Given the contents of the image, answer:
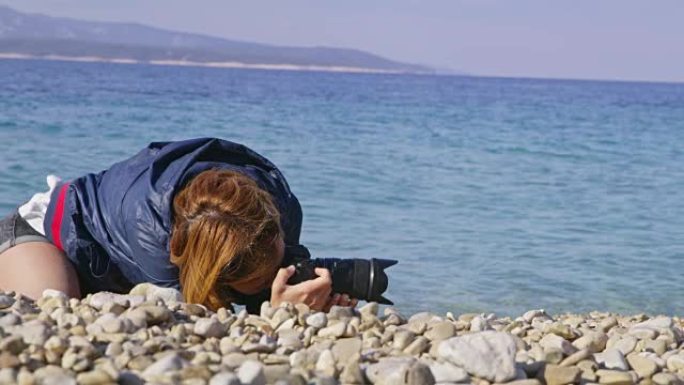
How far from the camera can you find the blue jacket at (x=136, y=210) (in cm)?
326

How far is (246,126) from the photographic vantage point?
1798cm

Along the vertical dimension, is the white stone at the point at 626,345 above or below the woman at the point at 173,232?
below

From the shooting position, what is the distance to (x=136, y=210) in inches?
129

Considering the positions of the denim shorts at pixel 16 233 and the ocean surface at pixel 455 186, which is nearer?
the denim shorts at pixel 16 233

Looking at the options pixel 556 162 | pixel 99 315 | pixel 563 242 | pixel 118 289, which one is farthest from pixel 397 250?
pixel 556 162

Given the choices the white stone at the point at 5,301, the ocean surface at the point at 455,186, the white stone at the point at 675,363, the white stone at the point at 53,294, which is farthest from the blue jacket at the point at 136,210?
the ocean surface at the point at 455,186

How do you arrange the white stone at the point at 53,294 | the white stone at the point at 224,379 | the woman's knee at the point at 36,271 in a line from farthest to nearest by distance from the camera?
1. the woman's knee at the point at 36,271
2. the white stone at the point at 53,294
3. the white stone at the point at 224,379

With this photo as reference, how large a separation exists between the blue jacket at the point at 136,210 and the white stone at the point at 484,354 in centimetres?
102

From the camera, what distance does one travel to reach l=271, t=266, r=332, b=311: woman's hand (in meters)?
3.29

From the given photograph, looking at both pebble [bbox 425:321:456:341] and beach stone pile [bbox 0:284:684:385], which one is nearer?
beach stone pile [bbox 0:284:684:385]

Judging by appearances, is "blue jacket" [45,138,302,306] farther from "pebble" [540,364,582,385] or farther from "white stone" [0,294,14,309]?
"pebble" [540,364,582,385]

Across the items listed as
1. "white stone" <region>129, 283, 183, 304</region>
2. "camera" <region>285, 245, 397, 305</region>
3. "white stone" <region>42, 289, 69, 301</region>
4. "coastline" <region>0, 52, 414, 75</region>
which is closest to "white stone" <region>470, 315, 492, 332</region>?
"camera" <region>285, 245, 397, 305</region>

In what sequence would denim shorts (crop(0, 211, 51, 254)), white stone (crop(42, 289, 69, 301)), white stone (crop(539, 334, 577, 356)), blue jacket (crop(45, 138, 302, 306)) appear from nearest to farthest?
white stone (crop(539, 334, 577, 356)) → white stone (crop(42, 289, 69, 301)) → blue jacket (crop(45, 138, 302, 306)) → denim shorts (crop(0, 211, 51, 254))

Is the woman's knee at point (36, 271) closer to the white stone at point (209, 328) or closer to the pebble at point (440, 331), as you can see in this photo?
the white stone at point (209, 328)
